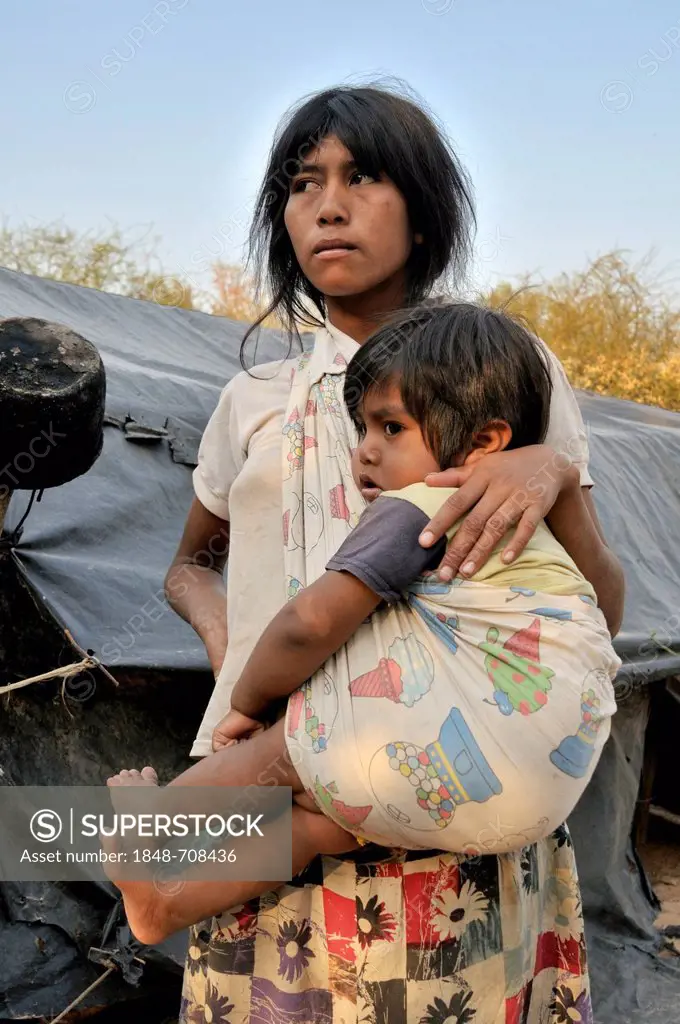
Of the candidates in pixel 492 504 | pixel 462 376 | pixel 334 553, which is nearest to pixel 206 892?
pixel 334 553

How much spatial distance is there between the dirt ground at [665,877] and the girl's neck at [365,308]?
9.89 feet

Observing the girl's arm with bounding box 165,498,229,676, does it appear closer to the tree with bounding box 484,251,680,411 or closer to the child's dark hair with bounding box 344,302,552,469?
the child's dark hair with bounding box 344,302,552,469

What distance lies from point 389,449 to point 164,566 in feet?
A: 4.75

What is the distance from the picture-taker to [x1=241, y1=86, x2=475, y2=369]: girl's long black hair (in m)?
1.59

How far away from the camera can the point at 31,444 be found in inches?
63.5

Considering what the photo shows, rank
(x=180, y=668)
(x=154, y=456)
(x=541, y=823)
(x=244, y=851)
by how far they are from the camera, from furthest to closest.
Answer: (x=154, y=456) → (x=180, y=668) → (x=244, y=851) → (x=541, y=823)

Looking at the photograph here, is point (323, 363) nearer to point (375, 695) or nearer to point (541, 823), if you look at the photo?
point (375, 695)

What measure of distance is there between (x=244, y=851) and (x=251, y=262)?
1.10 meters

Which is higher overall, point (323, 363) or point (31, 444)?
point (323, 363)

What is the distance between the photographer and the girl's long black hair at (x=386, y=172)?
5.23 ft

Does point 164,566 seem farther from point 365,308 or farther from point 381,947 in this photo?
point 381,947

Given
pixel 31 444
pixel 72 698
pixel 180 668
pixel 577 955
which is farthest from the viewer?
pixel 72 698

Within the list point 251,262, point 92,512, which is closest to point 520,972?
point 251,262

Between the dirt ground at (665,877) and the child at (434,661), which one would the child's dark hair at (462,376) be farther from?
the dirt ground at (665,877)
